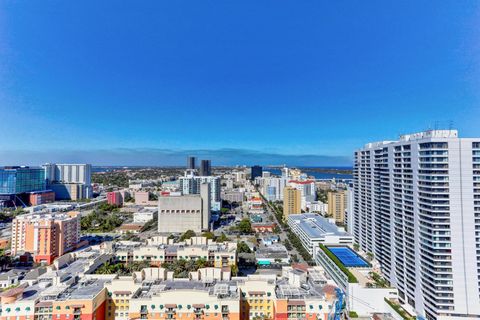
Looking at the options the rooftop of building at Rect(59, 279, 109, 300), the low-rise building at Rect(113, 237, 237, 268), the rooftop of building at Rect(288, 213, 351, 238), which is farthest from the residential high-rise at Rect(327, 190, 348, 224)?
the rooftop of building at Rect(59, 279, 109, 300)

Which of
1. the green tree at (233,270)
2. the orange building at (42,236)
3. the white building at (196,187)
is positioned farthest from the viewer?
the white building at (196,187)

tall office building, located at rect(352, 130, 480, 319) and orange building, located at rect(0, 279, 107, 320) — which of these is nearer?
orange building, located at rect(0, 279, 107, 320)

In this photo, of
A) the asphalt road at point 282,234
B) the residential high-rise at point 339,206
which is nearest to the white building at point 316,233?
the asphalt road at point 282,234

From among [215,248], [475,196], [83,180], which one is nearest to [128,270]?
[215,248]

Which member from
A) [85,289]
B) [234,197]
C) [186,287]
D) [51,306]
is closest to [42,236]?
[85,289]

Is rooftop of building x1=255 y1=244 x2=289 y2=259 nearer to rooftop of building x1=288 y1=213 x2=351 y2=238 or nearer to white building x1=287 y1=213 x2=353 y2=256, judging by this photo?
white building x1=287 y1=213 x2=353 y2=256

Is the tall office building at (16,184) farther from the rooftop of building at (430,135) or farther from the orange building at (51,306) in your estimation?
the rooftop of building at (430,135)
